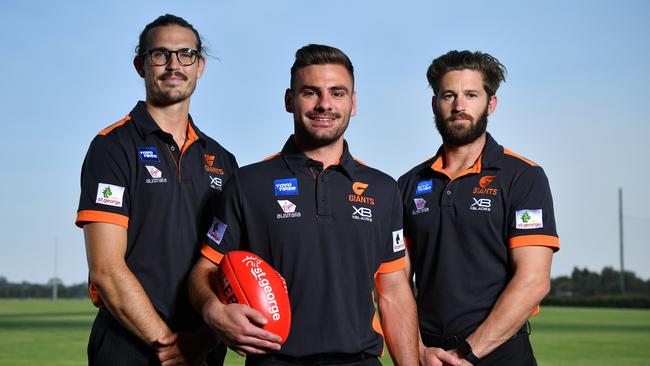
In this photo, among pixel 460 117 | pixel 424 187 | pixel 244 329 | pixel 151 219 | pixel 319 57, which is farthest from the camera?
pixel 424 187

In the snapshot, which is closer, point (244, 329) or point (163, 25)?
point (244, 329)

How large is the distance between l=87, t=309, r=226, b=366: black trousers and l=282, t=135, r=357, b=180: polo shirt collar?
132 cm

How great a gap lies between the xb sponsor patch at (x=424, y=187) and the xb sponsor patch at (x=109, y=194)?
1.94 metres

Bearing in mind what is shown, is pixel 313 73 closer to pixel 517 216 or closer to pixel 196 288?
pixel 196 288

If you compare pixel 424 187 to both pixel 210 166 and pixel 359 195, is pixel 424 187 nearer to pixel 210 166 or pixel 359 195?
pixel 359 195

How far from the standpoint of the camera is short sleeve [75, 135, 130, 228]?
422 centimetres

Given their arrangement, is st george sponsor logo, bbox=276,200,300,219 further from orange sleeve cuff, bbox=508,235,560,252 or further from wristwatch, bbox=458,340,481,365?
orange sleeve cuff, bbox=508,235,560,252

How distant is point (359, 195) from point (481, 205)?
113cm

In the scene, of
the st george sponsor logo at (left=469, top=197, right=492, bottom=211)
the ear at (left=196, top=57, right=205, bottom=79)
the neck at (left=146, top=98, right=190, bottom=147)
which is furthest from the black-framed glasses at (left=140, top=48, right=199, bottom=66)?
the st george sponsor logo at (left=469, top=197, right=492, bottom=211)

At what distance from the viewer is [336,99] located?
13.4ft

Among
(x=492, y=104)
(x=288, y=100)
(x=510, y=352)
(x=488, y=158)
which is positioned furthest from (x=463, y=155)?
(x=288, y=100)

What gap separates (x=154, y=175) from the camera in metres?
4.37

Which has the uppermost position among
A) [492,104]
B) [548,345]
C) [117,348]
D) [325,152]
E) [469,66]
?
[469,66]

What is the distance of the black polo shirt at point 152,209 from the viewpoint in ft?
14.0
